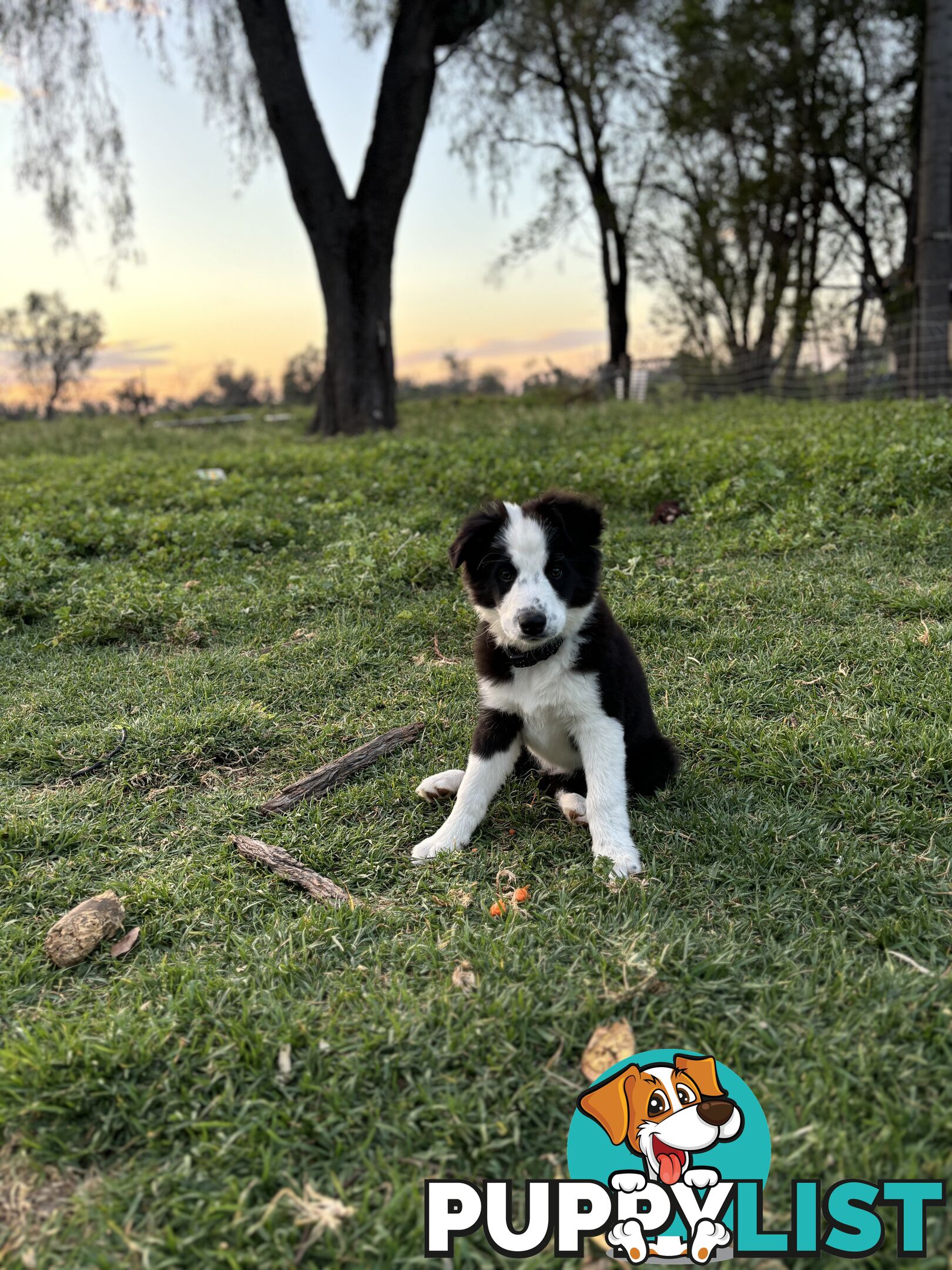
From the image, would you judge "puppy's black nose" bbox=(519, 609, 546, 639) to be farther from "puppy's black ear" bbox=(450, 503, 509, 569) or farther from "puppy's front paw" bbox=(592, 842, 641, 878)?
"puppy's front paw" bbox=(592, 842, 641, 878)

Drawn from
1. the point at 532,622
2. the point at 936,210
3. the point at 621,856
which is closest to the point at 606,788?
the point at 621,856

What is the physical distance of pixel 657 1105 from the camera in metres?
2.12

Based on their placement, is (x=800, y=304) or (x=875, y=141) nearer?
(x=875, y=141)

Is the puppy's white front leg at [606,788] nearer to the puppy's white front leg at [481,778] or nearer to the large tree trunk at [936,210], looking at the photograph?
the puppy's white front leg at [481,778]

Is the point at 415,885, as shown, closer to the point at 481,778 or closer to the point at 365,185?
the point at 481,778

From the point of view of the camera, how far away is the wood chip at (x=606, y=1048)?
2213mm

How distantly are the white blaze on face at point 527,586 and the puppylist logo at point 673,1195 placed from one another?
4.62 ft

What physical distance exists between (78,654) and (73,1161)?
3.83 meters

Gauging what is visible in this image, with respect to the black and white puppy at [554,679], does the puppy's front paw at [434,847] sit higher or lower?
lower

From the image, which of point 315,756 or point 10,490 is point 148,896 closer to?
point 315,756

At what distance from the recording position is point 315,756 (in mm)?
4117

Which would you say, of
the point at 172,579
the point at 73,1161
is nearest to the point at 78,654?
the point at 172,579

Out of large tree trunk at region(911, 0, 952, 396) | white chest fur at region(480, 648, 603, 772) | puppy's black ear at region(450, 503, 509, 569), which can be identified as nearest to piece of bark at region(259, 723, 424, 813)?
white chest fur at region(480, 648, 603, 772)

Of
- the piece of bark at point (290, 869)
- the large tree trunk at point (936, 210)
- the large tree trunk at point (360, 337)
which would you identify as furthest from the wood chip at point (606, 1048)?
the large tree trunk at point (936, 210)
